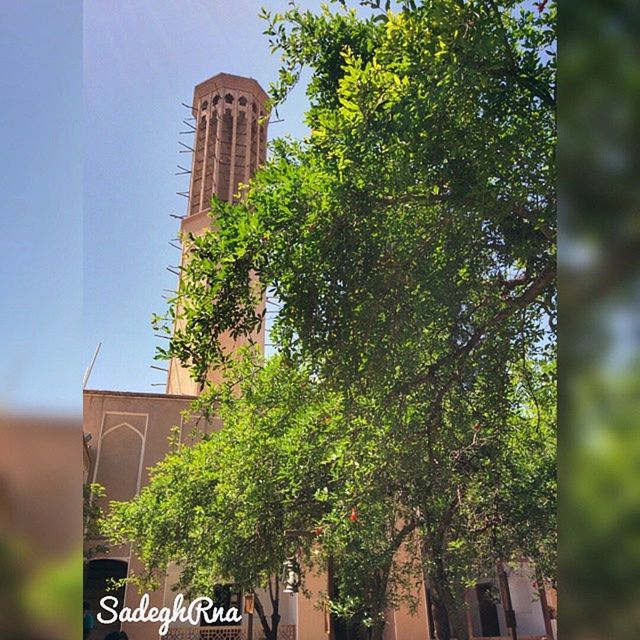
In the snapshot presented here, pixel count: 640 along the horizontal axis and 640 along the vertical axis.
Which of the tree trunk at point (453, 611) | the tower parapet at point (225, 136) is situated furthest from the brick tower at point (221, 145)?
the tree trunk at point (453, 611)

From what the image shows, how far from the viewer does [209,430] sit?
2205 millimetres

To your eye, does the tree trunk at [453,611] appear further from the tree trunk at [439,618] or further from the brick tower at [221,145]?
the brick tower at [221,145]

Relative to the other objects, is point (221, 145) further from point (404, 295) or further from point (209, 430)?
point (209, 430)

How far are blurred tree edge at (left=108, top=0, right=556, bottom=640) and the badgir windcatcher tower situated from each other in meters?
0.07

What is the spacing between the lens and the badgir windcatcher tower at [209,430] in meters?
1.70

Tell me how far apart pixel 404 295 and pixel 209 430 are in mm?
952

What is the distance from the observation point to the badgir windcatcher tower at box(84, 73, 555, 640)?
170 centimetres

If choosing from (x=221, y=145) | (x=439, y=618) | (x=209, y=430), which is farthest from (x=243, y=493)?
(x=221, y=145)

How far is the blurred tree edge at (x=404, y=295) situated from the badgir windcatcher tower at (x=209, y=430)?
0.07 m

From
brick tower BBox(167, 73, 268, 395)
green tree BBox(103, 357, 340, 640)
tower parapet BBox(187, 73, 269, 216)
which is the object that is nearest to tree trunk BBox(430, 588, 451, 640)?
green tree BBox(103, 357, 340, 640)

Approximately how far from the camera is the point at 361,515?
70.9 inches
